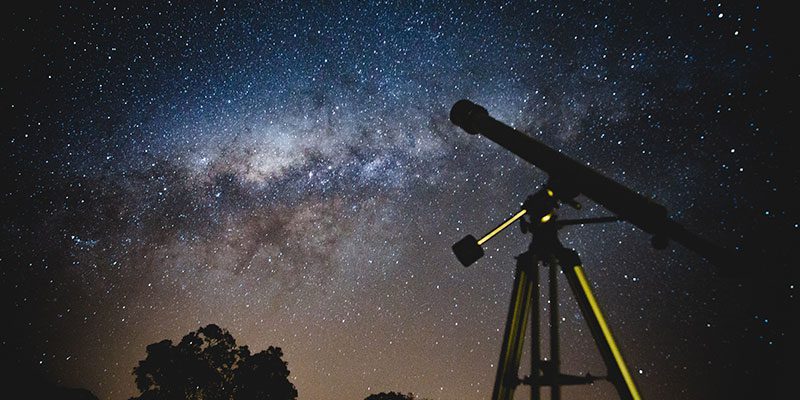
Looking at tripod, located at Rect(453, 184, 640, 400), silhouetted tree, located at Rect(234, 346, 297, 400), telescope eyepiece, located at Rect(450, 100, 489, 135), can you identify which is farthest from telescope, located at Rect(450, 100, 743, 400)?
silhouetted tree, located at Rect(234, 346, 297, 400)

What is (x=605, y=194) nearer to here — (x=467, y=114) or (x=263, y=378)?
(x=467, y=114)

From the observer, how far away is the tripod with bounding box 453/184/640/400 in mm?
1618

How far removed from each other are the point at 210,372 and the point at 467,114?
52.4 feet

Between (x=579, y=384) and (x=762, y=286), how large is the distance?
96 cm

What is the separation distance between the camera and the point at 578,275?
1.82 metres

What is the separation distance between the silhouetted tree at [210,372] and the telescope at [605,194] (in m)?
15.8

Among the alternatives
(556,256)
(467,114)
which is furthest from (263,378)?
(556,256)

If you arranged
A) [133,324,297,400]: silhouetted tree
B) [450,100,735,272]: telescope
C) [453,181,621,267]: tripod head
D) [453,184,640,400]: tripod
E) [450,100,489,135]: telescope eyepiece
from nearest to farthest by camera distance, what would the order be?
1. [453,184,640,400]: tripod
2. [450,100,735,272]: telescope
3. [453,181,621,267]: tripod head
4. [450,100,489,135]: telescope eyepiece
5. [133,324,297,400]: silhouetted tree

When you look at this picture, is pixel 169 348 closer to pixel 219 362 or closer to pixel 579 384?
pixel 219 362

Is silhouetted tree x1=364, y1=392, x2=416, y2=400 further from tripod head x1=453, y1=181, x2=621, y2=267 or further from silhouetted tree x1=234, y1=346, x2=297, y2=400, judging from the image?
tripod head x1=453, y1=181, x2=621, y2=267

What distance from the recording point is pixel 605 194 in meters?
1.98

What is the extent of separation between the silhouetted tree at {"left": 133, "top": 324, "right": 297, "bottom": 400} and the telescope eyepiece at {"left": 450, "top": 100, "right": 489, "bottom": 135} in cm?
1554

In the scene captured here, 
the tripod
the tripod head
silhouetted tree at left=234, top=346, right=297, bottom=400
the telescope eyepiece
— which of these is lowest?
the tripod

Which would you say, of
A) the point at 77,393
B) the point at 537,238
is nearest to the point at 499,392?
the point at 537,238
